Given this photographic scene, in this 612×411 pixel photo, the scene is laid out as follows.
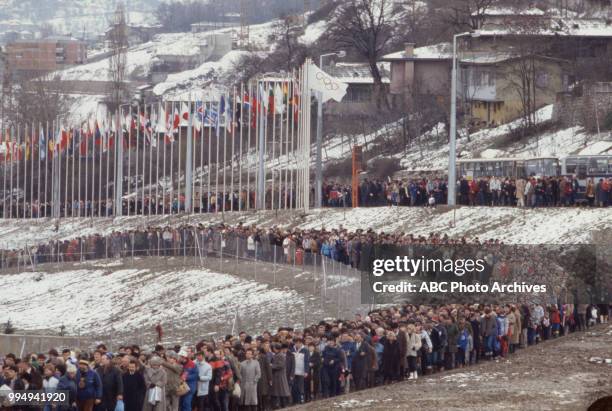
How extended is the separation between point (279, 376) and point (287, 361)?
1.37 ft

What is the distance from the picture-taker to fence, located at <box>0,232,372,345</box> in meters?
41.4

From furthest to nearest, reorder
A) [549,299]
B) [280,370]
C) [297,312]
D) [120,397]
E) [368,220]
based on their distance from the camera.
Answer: [368,220] < [297,312] < [549,299] < [280,370] < [120,397]

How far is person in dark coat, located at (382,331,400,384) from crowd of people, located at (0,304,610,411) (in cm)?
2

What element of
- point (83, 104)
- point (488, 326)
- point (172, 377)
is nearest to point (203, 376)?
point (172, 377)

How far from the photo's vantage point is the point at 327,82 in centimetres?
6662

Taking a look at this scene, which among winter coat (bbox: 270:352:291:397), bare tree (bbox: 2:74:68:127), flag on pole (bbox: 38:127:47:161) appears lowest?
winter coat (bbox: 270:352:291:397)

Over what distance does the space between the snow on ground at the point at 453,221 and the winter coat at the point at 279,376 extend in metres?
22.9

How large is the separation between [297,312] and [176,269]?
1492 centimetres

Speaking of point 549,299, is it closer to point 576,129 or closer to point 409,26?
point 576,129

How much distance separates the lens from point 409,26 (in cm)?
13662

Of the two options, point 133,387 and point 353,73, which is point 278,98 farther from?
point 353,73

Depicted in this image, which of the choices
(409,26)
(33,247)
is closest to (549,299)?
(33,247)

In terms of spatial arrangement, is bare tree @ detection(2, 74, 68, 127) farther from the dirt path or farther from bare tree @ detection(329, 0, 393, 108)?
the dirt path

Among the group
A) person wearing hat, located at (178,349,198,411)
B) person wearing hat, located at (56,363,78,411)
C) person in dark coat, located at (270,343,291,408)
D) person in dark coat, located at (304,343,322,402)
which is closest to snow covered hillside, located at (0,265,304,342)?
person in dark coat, located at (304,343,322,402)
